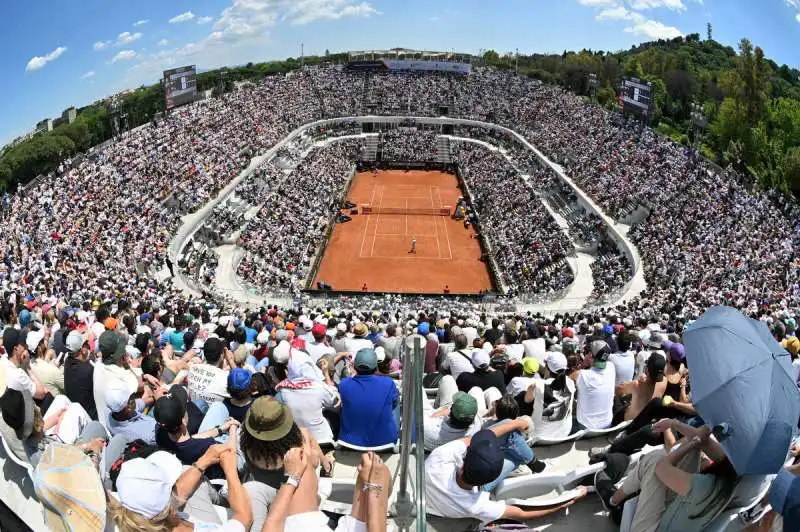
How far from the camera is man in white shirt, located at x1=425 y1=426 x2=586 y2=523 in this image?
4.67 metres

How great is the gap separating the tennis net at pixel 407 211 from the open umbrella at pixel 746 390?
146 ft

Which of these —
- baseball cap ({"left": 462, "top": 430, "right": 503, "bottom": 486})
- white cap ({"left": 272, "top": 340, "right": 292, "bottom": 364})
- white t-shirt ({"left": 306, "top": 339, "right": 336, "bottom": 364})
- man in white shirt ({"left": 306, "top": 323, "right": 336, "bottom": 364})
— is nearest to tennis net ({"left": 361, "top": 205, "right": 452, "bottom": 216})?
man in white shirt ({"left": 306, "top": 323, "right": 336, "bottom": 364})

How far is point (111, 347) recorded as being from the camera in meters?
7.77

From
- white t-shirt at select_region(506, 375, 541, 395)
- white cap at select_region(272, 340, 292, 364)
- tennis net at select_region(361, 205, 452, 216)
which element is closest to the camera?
white t-shirt at select_region(506, 375, 541, 395)

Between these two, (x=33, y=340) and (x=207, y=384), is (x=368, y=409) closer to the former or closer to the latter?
(x=207, y=384)

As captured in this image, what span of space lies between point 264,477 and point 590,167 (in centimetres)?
4394

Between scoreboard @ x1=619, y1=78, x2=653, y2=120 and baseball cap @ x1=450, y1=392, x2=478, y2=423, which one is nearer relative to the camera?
baseball cap @ x1=450, y1=392, x2=478, y2=423

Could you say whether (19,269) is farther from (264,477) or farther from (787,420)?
(787,420)

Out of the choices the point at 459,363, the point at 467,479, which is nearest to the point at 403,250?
the point at 459,363

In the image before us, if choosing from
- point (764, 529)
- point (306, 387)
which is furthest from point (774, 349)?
point (306, 387)

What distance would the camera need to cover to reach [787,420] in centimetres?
393

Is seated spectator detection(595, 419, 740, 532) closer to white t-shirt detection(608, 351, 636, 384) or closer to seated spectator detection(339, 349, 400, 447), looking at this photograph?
seated spectator detection(339, 349, 400, 447)

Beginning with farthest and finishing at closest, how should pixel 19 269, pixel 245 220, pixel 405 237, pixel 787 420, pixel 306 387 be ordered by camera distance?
pixel 405 237 < pixel 245 220 < pixel 19 269 < pixel 306 387 < pixel 787 420

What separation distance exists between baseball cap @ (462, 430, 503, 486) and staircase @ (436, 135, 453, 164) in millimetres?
58768
